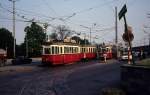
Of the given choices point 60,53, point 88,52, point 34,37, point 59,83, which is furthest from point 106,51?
point 34,37

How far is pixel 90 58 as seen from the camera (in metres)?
59.0

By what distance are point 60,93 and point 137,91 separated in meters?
4.38

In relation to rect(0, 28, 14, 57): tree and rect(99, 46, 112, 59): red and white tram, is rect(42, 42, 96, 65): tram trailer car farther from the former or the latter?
rect(0, 28, 14, 57): tree

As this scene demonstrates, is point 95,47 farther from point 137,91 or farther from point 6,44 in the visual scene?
point 137,91

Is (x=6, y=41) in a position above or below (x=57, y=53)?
above

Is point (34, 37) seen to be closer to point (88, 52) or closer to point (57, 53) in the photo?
point (88, 52)

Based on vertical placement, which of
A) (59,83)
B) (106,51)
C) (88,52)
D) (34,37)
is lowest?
(59,83)

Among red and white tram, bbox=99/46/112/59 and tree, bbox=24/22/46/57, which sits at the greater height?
tree, bbox=24/22/46/57

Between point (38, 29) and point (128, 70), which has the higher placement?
point (38, 29)

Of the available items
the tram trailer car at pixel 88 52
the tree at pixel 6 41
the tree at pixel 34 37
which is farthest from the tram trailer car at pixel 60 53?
the tree at pixel 34 37

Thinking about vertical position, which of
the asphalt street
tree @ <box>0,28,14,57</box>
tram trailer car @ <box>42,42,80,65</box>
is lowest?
the asphalt street

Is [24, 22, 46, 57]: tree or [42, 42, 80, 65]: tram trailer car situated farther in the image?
[24, 22, 46, 57]: tree

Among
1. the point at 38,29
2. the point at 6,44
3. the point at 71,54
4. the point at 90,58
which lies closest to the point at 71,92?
the point at 71,54

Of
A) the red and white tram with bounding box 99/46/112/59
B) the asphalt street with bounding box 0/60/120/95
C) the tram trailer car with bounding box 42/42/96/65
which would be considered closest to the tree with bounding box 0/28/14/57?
the red and white tram with bounding box 99/46/112/59
